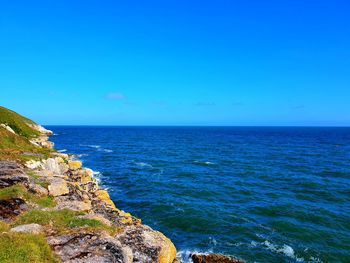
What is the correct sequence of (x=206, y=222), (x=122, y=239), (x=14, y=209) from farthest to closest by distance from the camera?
1. (x=206, y=222)
2. (x=14, y=209)
3. (x=122, y=239)

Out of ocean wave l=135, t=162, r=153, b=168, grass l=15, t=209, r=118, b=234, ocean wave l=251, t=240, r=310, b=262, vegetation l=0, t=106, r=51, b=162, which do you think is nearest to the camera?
grass l=15, t=209, r=118, b=234

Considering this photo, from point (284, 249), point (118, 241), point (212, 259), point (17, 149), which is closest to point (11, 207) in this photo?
point (118, 241)

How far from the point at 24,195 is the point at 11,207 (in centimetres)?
181

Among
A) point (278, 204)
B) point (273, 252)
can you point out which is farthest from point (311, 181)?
point (273, 252)

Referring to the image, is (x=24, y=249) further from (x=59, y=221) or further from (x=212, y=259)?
(x=212, y=259)

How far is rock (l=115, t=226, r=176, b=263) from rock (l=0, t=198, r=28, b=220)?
7.75m

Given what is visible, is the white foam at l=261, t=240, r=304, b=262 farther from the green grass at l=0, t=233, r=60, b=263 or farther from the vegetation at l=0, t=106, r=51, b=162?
the vegetation at l=0, t=106, r=51, b=162

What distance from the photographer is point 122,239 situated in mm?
17750

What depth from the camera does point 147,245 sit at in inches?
696

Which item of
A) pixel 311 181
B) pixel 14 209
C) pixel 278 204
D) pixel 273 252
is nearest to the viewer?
pixel 14 209

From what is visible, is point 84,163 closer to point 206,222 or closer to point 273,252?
point 206,222

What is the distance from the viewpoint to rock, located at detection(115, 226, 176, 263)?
17.0 metres

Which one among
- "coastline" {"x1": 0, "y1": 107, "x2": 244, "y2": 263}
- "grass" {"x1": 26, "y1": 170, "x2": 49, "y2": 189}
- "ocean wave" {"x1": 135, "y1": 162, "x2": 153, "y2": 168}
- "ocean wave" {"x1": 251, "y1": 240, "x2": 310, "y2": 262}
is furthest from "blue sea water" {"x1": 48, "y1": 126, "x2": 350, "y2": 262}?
"grass" {"x1": 26, "y1": 170, "x2": 49, "y2": 189}

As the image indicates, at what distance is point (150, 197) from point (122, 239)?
83.7ft
